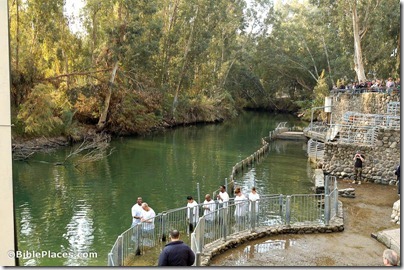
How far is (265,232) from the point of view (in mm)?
11852

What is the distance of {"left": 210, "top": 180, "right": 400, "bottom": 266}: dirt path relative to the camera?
33.0 feet

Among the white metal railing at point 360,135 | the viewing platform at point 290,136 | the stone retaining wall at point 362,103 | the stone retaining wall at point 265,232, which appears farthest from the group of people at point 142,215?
the viewing platform at point 290,136

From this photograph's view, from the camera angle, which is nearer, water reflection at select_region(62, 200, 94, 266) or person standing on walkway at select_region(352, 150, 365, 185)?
water reflection at select_region(62, 200, 94, 266)

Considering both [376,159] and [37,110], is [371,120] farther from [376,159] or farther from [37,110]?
[37,110]

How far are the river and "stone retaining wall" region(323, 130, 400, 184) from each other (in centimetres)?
196

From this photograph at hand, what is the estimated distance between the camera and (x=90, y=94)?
38562 millimetres

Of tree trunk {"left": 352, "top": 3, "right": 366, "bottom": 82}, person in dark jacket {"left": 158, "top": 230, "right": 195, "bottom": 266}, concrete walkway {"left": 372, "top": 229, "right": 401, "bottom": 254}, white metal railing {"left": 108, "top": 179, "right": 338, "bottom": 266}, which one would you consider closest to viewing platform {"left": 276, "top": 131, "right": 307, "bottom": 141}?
tree trunk {"left": 352, "top": 3, "right": 366, "bottom": 82}

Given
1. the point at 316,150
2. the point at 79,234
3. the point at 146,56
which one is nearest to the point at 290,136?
the point at 316,150

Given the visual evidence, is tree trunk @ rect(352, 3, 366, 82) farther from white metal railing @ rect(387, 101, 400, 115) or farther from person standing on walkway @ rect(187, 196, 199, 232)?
person standing on walkway @ rect(187, 196, 199, 232)

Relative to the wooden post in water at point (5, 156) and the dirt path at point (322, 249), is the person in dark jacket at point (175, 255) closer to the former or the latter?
the wooden post in water at point (5, 156)

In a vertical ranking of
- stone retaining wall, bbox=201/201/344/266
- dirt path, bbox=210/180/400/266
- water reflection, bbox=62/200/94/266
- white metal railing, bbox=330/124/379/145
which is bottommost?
water reflection, bbox=62/200/94/266

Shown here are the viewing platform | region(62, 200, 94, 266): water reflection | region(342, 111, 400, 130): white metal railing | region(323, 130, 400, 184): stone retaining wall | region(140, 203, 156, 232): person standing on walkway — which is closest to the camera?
region(62, 200, 94, 266): water reflection

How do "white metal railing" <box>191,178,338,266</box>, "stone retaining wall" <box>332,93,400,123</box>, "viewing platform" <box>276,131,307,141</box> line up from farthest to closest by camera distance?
"viewing platform" <box>276,131,307,141</box>, "stone retaining wall" <box>332,93,400,123</box>, "white metal railing" <box>191,178,338,266</box>

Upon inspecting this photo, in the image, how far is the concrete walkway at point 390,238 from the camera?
10750mm
